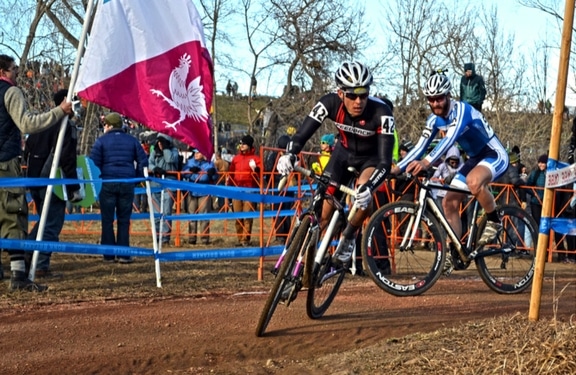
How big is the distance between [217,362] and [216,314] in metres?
1.73

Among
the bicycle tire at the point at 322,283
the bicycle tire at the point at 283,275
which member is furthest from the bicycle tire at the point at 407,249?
the bicycle tire at the point at 283,275

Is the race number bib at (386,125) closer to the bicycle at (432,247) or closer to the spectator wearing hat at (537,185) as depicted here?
the bicycle at (432,247)

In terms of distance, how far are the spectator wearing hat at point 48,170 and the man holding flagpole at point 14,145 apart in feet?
2.62

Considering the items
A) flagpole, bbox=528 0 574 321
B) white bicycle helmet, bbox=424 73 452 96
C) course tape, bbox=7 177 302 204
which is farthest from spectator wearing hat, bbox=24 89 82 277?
flagpole, bbox=528 0 574 321

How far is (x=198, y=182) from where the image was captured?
1642 cm

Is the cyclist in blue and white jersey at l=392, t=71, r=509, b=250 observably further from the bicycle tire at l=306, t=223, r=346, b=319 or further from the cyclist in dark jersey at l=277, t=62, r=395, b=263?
the bicycle tire at l=306, t=223, r=346, b=319

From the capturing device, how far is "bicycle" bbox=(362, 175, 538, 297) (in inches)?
352

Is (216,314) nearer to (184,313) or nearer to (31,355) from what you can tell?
(184,313)

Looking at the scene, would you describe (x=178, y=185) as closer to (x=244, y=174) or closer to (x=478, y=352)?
(x=478, y=352)

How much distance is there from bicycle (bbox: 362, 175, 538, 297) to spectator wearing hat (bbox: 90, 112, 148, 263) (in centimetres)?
371

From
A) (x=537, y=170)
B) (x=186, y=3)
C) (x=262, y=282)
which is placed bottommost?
(x=262, y=282)

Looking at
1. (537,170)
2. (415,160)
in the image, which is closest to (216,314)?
(415,160)

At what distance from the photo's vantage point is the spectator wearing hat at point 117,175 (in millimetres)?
11961

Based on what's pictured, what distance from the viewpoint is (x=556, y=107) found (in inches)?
247
